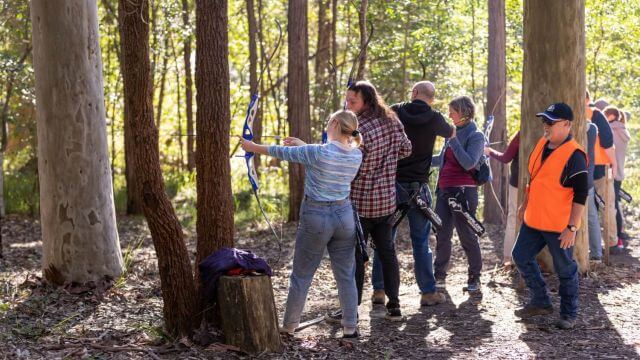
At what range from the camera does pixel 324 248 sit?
21.3 feet

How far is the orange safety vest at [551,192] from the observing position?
679cm

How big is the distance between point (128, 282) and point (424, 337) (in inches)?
141

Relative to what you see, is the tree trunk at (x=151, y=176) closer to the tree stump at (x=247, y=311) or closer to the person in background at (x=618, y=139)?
the tree stump at (x=247, y=311)

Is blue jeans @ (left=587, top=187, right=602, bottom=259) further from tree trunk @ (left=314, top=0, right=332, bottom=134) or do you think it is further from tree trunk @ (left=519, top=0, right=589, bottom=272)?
tree trunk @ (left=314, top=0, right=332, bottom=134)

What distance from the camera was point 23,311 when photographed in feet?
24.9

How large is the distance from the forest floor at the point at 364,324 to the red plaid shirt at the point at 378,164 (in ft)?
3.69

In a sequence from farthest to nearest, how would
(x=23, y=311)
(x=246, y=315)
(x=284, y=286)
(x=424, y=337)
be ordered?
(x=284, y=286), (x=23, y=311), (x=424, y=337), (x=246, y=315)

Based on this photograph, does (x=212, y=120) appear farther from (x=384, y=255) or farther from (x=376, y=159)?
(x=384, y=255)

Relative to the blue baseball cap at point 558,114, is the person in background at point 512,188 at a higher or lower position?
lower

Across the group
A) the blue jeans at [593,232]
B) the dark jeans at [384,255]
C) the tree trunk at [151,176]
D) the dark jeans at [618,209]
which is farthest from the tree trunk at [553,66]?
the tree trunk at [151,176]

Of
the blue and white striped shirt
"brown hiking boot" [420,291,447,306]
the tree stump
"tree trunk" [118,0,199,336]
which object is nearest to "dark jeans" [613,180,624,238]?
"brown hiking boot" [420,291,447,306]

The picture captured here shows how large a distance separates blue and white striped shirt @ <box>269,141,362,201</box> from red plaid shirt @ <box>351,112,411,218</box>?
24.5 inches

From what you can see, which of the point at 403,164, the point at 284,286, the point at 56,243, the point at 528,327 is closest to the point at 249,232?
the point at 284,286

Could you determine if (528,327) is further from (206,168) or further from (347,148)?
(206,168)
